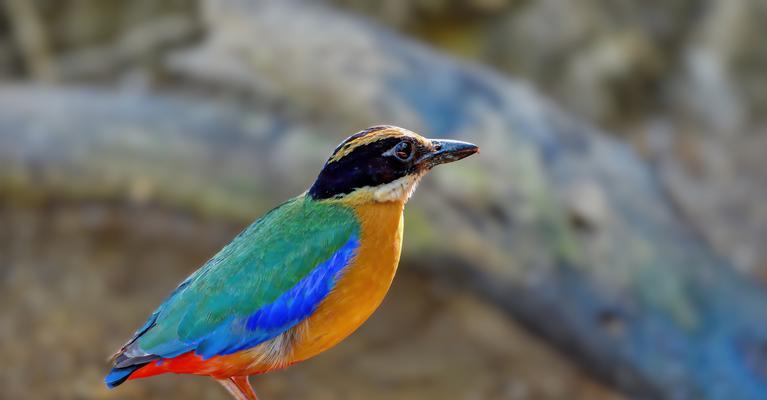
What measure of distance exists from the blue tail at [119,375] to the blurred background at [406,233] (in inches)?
164

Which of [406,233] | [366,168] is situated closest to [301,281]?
[366,168]

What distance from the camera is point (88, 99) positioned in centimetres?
802

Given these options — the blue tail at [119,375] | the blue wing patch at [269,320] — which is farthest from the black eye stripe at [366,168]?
the blue tail at [119,375]

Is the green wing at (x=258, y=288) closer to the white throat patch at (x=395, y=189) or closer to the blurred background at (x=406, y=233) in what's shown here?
the white throat patch at (x=395, y=189)

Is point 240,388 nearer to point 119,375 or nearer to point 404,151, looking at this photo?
point 119,375

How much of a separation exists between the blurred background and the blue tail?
4.17 m

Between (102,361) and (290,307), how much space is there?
5105mm

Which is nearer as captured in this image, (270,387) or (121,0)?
(270,387)

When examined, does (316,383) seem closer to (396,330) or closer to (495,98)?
(396,330)

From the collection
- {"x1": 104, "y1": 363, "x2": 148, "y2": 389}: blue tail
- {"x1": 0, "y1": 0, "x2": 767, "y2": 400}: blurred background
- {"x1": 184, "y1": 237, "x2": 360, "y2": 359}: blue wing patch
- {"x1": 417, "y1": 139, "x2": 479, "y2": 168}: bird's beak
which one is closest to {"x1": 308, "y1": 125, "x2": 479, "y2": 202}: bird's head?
{"x1": 417, "y1": 139, "x2": 479, "y2": 168}: bird's beak

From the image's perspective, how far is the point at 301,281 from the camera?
314 centimetres

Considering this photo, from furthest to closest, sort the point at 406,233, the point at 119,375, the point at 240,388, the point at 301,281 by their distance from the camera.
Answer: the point at 406,233 → the point at 240,388 → the point at 301,281 → the point at 119,375

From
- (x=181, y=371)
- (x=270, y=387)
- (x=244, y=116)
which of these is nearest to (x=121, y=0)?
(x=244, y=116)

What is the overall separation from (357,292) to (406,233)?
4.25 metres
